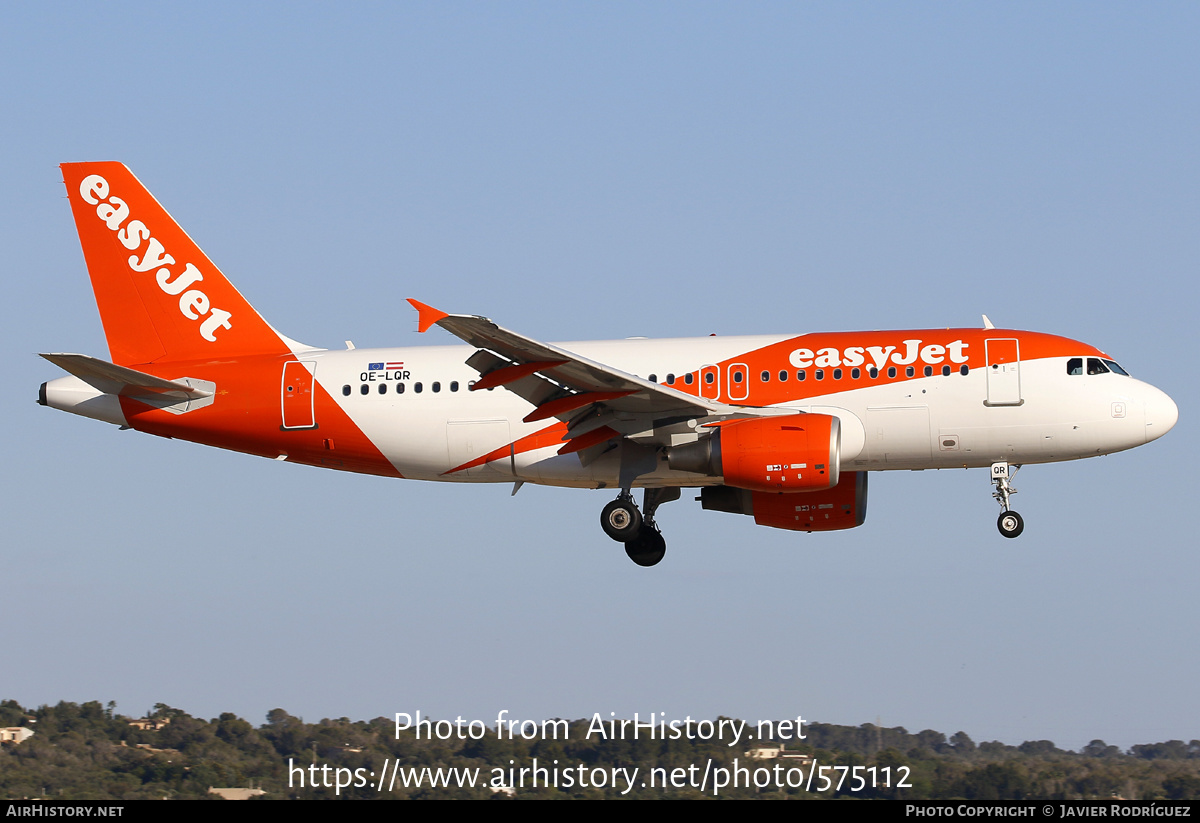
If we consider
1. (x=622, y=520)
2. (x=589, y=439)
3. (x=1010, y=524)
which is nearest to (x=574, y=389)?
(x=589, y=439)

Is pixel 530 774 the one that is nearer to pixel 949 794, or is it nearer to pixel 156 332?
pixel 949 794

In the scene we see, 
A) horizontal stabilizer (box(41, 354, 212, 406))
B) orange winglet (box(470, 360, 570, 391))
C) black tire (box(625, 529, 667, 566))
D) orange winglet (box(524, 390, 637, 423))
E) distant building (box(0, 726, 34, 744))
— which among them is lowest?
distant building (box(0, 726, 34, 744))

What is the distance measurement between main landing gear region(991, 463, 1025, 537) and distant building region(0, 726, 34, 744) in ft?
87.7

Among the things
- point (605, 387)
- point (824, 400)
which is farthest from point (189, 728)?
point (824, 400)

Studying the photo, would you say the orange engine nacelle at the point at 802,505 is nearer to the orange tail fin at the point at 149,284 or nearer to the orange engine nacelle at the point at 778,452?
the orange engine nacelle at the point at 778,452

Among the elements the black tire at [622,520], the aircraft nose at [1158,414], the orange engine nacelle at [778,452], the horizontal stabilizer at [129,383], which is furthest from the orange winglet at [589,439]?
the aircraft nose at [1158,414]

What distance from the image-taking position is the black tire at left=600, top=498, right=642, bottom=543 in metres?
35.4

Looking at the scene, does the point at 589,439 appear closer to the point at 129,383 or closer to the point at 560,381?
the point at 560,381

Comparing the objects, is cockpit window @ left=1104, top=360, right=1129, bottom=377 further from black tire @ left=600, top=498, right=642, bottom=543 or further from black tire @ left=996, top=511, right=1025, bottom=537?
black tire @ left=600, top=498, right=642, bottom=543

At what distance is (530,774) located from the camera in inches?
1419

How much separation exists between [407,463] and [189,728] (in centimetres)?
1188

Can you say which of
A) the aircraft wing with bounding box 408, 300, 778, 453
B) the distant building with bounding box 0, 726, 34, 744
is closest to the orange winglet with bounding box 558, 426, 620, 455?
the aircraft wing with bounding box 408, 300, 778, 453

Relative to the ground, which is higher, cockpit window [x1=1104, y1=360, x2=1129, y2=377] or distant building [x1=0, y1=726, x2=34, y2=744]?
cockpit window [x1=1104, y1=360, x2=1129, y2=377]

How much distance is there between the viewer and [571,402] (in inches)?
1291
